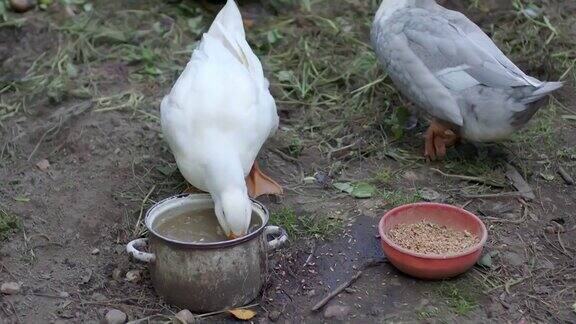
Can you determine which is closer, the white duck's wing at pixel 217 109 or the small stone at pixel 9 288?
the small stone at pixel 9 288

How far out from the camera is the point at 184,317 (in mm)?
3426

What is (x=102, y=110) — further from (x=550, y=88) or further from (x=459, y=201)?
(x=550, y=88)

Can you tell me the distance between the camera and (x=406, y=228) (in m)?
3.92

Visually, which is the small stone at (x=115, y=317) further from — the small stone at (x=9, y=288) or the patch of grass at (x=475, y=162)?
the patch of grass at (x=475, y=162)

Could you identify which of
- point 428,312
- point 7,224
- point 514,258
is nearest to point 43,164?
point 7,224

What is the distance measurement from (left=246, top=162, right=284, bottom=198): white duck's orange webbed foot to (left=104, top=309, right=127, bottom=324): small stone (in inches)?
42.1

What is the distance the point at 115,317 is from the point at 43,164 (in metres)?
1.47

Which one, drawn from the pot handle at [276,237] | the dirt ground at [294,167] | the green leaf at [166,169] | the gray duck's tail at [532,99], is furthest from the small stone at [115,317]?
the gray duck's tail at [532,99]

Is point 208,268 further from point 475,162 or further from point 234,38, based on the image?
point 475,162

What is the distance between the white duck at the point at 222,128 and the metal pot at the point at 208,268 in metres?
0.16

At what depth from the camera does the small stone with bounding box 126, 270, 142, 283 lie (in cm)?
376

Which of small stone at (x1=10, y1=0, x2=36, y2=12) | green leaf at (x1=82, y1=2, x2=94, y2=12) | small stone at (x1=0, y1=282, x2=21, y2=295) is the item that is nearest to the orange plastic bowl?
small stone at (x1=0, y1=282, x2=21, y2=295)

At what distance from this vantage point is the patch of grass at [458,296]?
3522 millimetres

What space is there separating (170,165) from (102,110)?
715 millimetres
